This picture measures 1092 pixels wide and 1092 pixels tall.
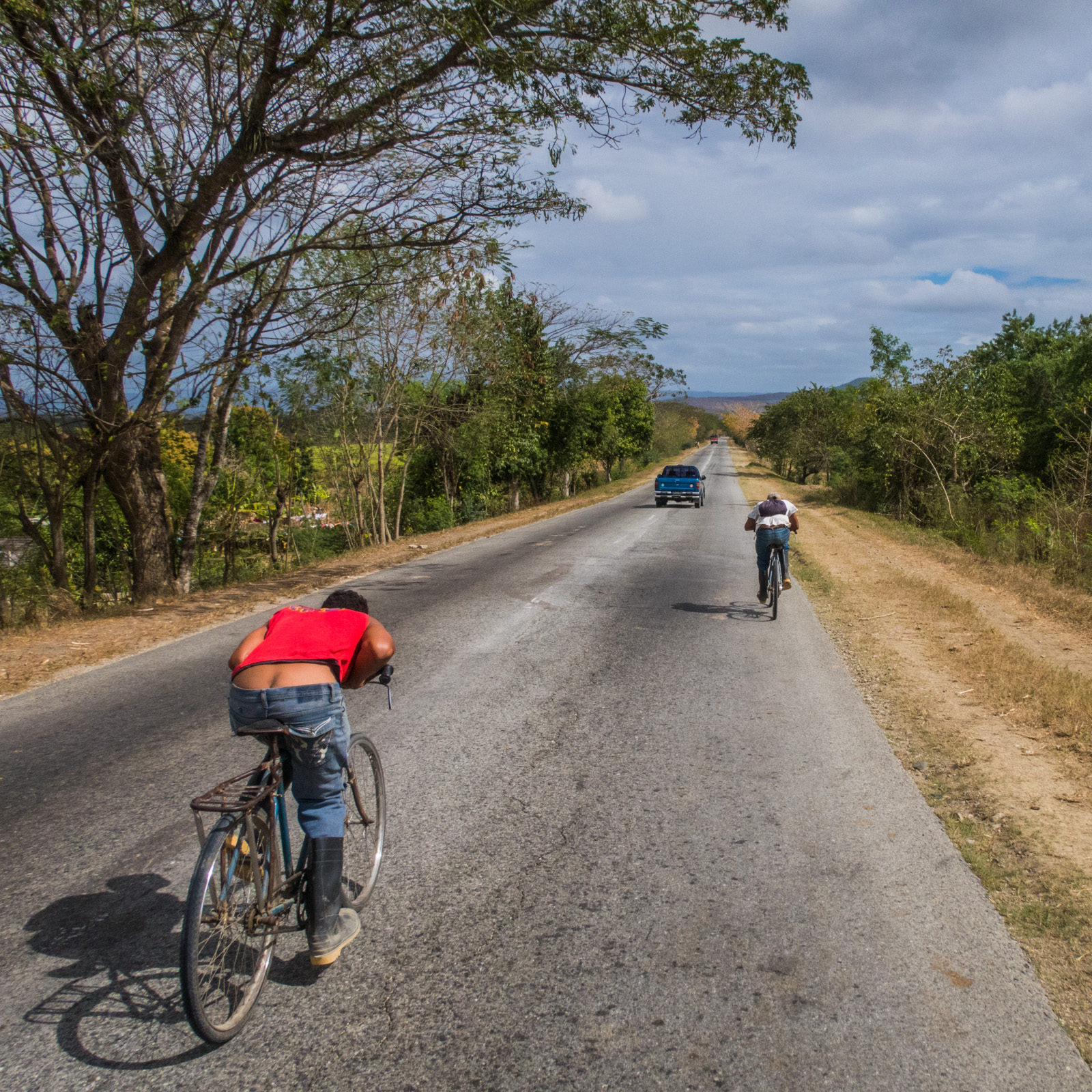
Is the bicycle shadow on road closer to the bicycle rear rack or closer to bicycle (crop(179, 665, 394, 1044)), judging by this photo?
bicycle (crop(179, 665, 394, 1044))

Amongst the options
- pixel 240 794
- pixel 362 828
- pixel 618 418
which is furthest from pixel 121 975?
pixel 618 418

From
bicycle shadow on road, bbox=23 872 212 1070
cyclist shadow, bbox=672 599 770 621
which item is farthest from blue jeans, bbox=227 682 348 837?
cyclist shadow, bbox=672 599 770 621

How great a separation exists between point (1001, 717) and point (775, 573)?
12.4ft

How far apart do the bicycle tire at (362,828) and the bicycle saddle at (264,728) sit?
703 mm

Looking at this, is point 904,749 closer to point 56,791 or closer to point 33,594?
point 56,791

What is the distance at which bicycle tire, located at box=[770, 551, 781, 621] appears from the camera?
32.5 feet

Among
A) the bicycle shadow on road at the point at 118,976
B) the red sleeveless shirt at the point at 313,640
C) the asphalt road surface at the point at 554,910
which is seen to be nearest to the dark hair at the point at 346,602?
the red sleeveless shirt at the point at 313,640

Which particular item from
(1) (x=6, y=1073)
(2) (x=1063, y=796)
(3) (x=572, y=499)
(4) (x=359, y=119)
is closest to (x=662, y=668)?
(2) (x=1063, y=796)

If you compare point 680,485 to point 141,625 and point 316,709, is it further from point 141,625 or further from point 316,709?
point 316,709

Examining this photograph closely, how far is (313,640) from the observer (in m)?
3.00

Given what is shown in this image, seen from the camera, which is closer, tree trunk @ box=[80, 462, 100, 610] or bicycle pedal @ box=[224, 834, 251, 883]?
bicycle pedal @ box=[224, 834, 251, 883]

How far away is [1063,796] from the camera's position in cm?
486

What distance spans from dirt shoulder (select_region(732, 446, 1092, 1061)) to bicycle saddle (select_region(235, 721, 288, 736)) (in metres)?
3.11

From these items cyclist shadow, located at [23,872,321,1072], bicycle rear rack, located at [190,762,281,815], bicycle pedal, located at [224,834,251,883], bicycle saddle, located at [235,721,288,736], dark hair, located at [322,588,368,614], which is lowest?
cyclist shadow, located at [23,872,321,1072]
